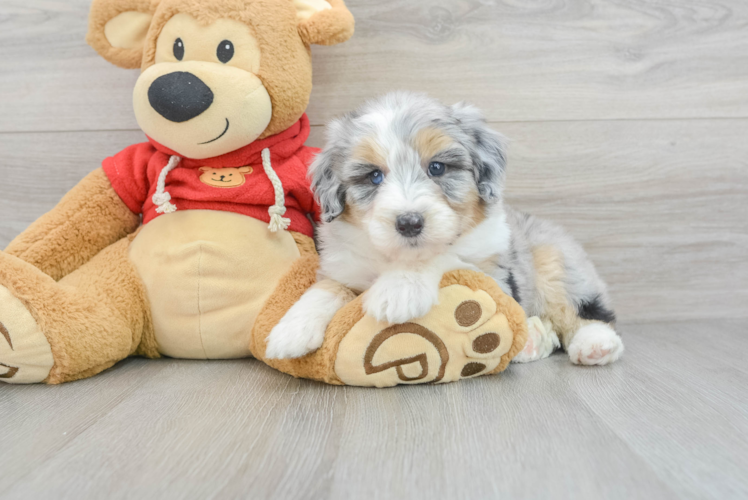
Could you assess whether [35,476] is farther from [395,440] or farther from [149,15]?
[149,15]

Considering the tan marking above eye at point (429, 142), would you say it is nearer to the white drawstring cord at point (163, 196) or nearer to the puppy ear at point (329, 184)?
the puppy ear at point (329, 184)

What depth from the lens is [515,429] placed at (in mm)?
1357

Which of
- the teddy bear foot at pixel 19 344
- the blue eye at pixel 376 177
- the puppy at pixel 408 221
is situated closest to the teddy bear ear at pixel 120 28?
the puppy at pixel 408 221

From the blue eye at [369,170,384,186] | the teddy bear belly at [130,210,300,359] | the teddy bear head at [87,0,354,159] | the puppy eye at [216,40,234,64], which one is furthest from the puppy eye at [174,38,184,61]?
the blue eye at [369,170,384,186]

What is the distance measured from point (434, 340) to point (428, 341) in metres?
0.02

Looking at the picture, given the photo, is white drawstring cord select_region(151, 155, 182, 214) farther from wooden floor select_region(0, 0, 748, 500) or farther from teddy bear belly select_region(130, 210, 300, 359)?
wooden floor select_region(0, 0, 748, 500)

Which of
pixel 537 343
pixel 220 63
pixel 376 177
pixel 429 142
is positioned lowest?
pixel 537 343

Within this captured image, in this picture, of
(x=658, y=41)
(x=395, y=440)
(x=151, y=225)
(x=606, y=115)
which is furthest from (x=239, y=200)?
(x=658, y=41)

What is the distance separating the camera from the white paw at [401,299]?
5.05 ft

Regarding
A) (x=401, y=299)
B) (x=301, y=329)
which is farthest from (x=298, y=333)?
(x=401, y=299)

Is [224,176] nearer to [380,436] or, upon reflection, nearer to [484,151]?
[484,151]

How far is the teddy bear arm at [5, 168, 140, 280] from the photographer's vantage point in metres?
1.94

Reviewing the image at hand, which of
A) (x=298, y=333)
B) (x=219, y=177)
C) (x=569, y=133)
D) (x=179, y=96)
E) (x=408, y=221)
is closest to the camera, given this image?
(x=408, y=221)

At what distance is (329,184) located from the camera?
70.2 inches
